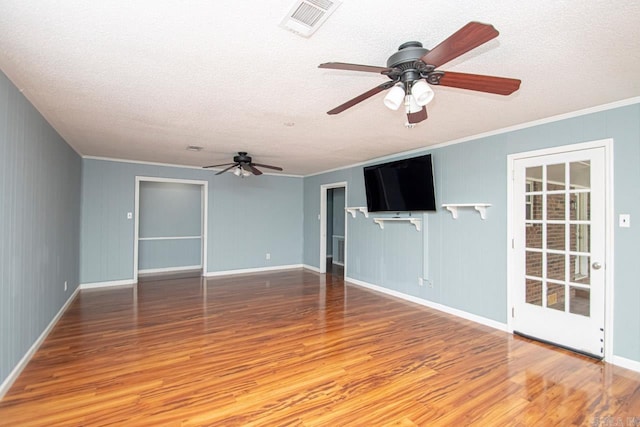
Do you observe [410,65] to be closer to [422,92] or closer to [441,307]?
[422,92]

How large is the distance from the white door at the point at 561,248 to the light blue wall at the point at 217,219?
5019 mm

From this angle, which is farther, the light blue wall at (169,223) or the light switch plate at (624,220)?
the light blue wall at (169,223)

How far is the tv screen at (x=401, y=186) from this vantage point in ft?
→ 14.5

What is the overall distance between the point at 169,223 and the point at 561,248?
23.9 ft

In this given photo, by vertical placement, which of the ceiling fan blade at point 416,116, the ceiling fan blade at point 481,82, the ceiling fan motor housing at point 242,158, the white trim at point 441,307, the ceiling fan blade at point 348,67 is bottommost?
the white trim at point 441,307

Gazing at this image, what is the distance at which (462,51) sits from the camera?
1.44 metres

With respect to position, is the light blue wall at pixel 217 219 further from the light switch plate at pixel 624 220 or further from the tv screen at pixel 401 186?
the light switch plate at pixel 624 220

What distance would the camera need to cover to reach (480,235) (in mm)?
3891

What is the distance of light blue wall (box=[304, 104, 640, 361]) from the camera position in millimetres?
2734

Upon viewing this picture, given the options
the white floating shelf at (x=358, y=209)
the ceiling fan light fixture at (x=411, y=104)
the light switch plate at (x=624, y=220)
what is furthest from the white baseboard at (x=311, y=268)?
the ceiling fan light fixture at (x=411, y=104)

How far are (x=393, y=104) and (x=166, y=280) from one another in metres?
5.98

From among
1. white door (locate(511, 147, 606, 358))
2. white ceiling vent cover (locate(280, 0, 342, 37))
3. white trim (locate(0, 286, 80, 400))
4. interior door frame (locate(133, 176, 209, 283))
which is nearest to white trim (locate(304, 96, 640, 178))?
white door (locate(511, 147, 606, 358))

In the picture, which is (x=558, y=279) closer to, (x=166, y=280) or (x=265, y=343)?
(x=265, y=343)

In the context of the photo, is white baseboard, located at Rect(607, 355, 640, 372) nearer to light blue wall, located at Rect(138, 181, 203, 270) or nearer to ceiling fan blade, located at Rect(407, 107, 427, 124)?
ceiling fan blade, located at Rect(407, 107, 427, 124)
